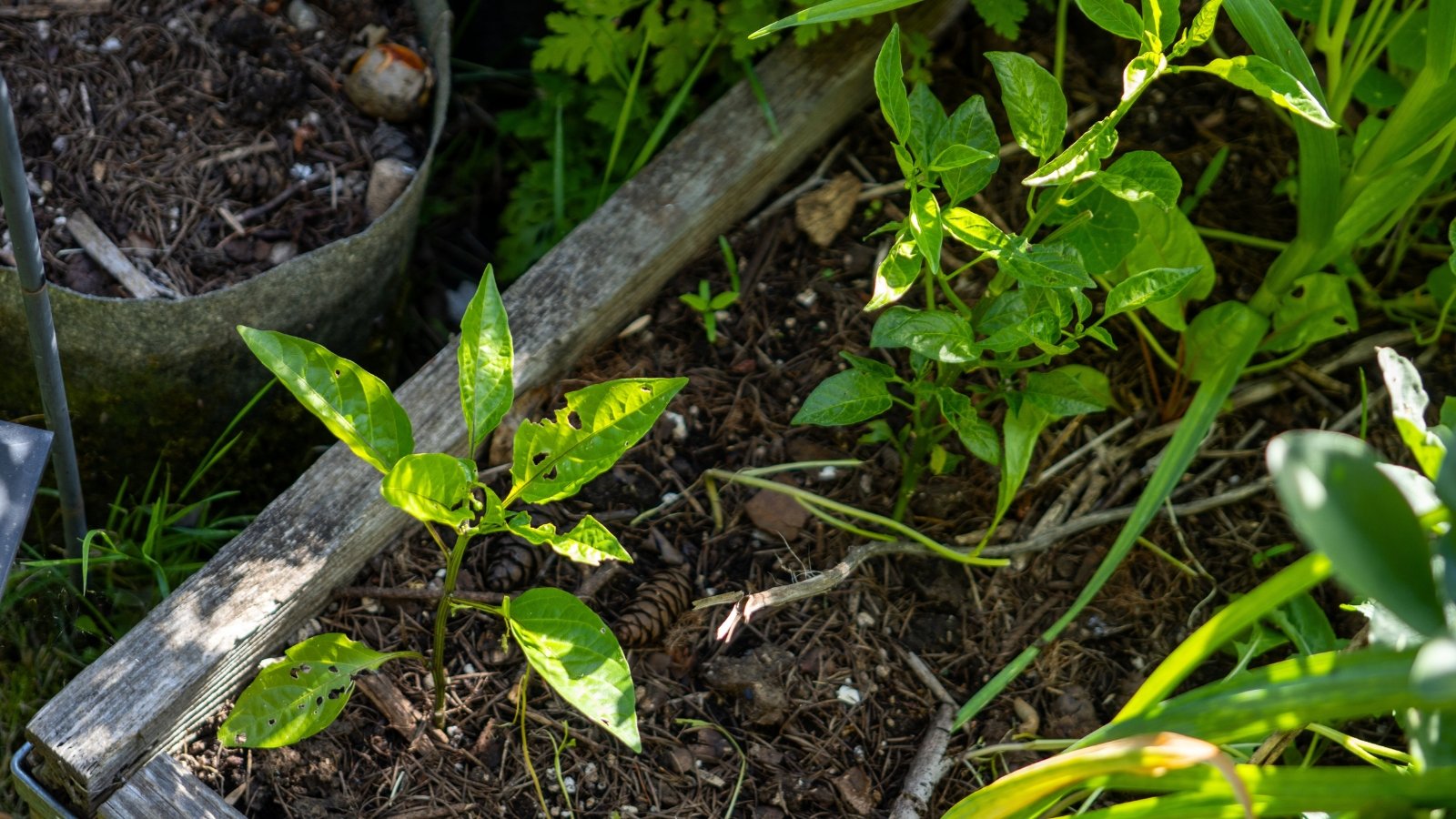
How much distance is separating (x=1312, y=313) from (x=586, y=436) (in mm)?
1011

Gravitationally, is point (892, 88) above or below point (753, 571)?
above

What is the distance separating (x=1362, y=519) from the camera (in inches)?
29.7

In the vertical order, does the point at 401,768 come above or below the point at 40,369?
below

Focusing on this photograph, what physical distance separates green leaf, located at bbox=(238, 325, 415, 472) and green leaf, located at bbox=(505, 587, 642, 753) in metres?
0.21

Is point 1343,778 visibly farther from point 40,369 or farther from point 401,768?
point 40,369

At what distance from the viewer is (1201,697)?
37.7 inches

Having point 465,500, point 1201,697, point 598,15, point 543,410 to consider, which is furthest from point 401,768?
point 598,15

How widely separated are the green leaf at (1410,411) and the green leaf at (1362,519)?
0.75 feet

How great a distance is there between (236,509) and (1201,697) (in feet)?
4.84

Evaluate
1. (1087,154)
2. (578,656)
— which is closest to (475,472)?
(578,656)

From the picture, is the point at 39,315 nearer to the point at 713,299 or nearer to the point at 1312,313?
the point at 713,299

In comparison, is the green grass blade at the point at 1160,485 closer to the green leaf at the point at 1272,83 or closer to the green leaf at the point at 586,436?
the green leaf at the point at 1272,83

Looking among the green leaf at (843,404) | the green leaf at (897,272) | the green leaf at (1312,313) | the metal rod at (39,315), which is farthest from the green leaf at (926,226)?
the metal rod at (39,315)

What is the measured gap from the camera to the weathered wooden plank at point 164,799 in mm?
1281
